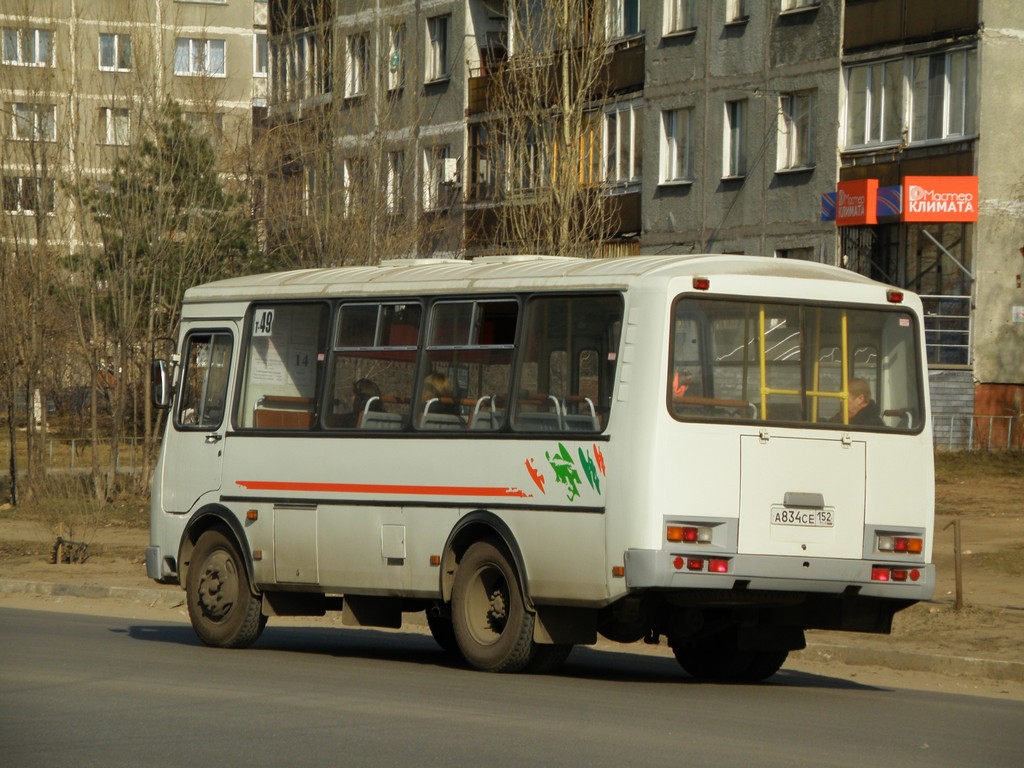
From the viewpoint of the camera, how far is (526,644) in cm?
1362

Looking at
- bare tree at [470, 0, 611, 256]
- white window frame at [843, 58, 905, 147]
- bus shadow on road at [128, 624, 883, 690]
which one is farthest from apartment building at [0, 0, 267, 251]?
bus shadow on road at [128, 624, 883, 690]

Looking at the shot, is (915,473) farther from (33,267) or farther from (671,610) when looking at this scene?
(33,267)

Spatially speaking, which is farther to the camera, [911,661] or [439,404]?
[911,661]

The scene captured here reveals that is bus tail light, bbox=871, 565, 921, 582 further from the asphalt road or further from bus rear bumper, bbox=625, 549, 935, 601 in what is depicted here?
the asphalt road

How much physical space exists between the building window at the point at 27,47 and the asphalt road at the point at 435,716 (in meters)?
24.0

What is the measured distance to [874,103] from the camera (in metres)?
38.6

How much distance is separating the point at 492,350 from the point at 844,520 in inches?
107

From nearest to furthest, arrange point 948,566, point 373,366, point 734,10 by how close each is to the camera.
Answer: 1. point 373,366
2. point 948,566
3. point 734,10

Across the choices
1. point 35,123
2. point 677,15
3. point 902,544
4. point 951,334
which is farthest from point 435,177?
point 902,544

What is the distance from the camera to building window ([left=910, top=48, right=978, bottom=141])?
36406 millimetres

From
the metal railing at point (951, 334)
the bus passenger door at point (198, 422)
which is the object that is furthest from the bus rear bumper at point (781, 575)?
the metal railing at point (951, 334)

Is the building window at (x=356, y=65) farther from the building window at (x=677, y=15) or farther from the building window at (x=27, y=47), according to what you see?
the building window at (x=677, y=15)

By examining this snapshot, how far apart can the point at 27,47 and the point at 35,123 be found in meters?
1.49

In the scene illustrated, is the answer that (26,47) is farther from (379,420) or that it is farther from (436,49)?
(379,420)
